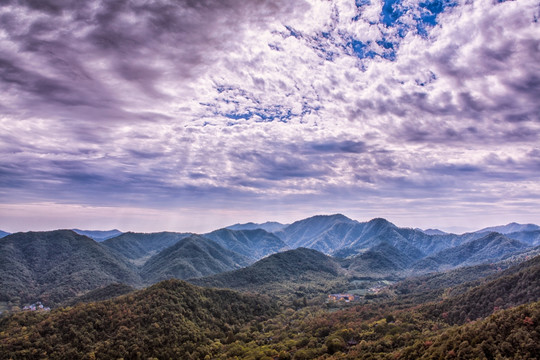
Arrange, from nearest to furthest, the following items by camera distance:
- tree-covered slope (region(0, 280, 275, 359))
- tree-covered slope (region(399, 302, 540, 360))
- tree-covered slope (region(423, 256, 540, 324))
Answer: tree-covered slope (region(399, 302, 540, 360)), tree-covered slope (region(0, 280, 275, 359)), tree-covered slope (region(423, 256, 540, 324))

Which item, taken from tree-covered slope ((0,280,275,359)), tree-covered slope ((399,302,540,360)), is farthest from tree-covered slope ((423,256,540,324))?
tree-covered slope ((0,280,275,359))

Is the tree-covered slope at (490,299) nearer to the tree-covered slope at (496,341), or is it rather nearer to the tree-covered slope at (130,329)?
the tree-covered slope at (496,341)

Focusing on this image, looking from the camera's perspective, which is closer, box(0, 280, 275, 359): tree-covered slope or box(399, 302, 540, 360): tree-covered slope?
box(399, 302, 540, 360): tree-covered slope

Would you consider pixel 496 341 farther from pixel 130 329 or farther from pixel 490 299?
pixel 130 329

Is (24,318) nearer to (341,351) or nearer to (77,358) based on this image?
(77,358)

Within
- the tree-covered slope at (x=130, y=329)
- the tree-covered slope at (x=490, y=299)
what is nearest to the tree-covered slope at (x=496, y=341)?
the tree-covered slope at (x=490, y=299)

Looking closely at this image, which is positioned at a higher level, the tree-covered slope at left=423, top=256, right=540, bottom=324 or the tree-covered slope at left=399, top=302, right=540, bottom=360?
the tree-covered slope at left=399, top=302, right=540, bottom=360

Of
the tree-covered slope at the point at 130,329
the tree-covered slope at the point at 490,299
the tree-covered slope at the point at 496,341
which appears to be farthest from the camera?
the tree-covered slope at the point at 490,299

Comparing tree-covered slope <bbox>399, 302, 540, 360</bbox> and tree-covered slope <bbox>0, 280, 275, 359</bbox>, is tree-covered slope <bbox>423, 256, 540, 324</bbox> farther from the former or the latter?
tree-covered slope <bbox>0, 280, 275, 359</bbox>

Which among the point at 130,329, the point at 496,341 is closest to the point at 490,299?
the point at 496,341
